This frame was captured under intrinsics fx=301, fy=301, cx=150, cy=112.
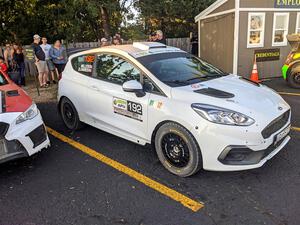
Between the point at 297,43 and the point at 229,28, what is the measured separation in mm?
2637

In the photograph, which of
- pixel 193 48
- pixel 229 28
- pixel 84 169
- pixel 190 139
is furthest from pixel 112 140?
pixel 193 48

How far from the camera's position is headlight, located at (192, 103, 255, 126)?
130 inches

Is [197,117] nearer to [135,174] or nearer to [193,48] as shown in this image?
[135,174]

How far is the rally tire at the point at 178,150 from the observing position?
350 cm

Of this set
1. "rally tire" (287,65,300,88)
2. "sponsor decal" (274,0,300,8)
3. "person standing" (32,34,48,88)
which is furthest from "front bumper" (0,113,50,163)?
"sponsor decal" (274,0,300,8)

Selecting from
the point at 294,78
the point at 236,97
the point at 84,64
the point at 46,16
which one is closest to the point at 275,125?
the point at 236,97

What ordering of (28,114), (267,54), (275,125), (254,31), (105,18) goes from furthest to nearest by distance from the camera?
(105,18) → (267,54) → (254,31) → (28,114) → (275,125)

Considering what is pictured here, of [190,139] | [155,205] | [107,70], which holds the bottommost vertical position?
[155,205]

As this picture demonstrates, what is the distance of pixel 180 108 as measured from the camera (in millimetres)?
3568

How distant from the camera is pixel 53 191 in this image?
11.9ft

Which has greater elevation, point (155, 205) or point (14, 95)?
point (14, 95)

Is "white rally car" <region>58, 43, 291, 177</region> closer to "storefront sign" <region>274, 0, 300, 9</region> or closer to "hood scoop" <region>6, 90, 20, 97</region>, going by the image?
"hood scoop" <region>6, 90, 20, 97</region>

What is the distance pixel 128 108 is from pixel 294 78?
6.46 m

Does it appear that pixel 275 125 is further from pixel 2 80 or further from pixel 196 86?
pixel 2 80
